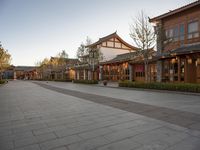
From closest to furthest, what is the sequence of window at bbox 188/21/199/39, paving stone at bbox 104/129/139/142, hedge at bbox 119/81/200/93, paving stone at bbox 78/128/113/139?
paving stone at bbox 104/129/139/142 < paving stone at bbox 78/128/113/139 < hedge at bbox 119/81/200/93 < window at bbox 188/21/199/39

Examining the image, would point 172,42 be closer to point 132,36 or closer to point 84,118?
point 132,36

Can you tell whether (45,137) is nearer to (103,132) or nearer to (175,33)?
(103,132)

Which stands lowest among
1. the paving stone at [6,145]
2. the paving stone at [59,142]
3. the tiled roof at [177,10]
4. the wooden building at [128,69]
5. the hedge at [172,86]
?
the paving stone at [6,145]

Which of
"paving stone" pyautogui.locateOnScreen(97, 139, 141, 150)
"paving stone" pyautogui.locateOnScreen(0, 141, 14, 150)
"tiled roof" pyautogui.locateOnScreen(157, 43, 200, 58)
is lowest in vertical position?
"paving stone" pyautogui.locateOnScreen(0, 141, 14, 150)

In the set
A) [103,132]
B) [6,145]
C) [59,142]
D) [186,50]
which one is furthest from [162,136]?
[186,50]

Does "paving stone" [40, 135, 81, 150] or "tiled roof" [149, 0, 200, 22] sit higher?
"tiled roof" [149, 0, 200, 22]

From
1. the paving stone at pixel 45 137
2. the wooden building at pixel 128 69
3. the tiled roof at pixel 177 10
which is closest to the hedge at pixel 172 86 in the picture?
the wooden building at pixel 128 69

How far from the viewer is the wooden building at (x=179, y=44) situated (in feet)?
53.4

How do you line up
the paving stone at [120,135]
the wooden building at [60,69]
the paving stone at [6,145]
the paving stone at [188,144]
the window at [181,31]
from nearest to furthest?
the paving stone at [188,144] < the paving stone at [6,145] < the paving stone at [120,135] < the window at [181,31] < the wooden building at [60,69]

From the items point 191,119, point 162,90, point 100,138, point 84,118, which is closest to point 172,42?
point 162,90

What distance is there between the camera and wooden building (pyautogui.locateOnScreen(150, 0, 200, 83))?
641 inches

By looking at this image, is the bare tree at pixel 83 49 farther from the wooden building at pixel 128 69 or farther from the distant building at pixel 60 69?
the distant building at pixel 60 69

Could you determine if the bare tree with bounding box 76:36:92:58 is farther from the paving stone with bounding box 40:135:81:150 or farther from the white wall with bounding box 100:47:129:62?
the paving stone with bounding box 40:135:81:150

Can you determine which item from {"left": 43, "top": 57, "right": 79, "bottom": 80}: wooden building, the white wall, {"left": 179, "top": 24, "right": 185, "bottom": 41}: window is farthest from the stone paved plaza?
{"left": 43, "top": 57, "right": 79, "bottom": 80}: wooden building
